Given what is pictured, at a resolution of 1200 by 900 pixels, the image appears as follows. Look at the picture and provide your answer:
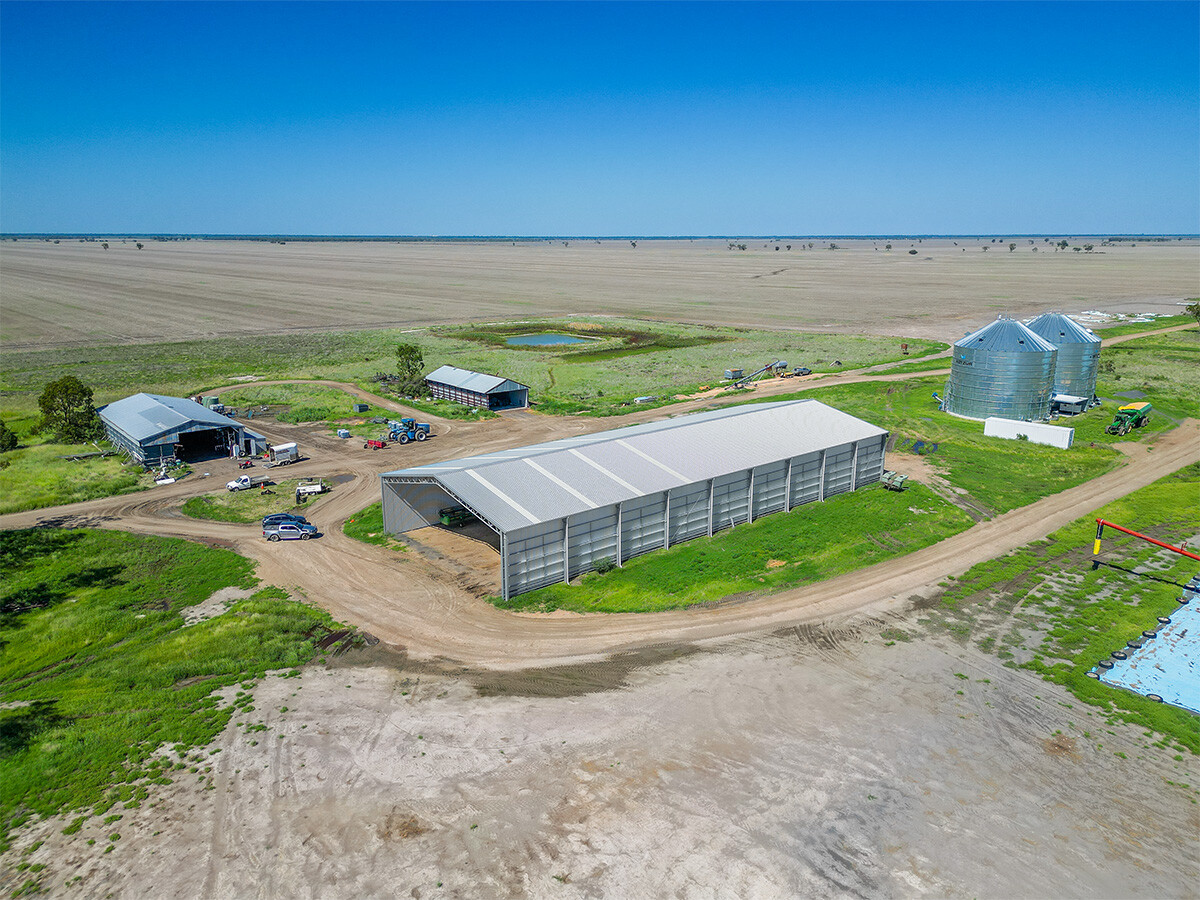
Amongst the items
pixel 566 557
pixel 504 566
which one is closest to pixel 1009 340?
pixel 566 557

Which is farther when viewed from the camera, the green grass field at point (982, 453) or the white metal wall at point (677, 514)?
the green grass field at point (982, 453)

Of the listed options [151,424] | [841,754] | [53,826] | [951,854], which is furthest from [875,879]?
[151,424]

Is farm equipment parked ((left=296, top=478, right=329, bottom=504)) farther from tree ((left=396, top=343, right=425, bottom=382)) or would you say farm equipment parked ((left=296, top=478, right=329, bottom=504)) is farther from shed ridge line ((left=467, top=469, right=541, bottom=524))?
tree ((left=396, top=343, right=425, bottom=382))

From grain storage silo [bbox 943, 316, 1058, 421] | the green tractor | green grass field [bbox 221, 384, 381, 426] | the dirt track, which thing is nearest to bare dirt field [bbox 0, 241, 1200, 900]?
the dirt track

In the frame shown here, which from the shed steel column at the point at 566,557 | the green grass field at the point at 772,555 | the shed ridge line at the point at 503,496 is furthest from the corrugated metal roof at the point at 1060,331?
the shed ridge line at the point at 503,496

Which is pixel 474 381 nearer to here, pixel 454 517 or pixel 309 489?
pixel 309 489

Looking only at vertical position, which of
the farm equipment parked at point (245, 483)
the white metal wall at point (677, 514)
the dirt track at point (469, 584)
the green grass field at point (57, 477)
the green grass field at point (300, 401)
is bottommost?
the dirt track at point (469, 584)

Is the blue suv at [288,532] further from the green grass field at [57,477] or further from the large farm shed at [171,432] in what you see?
the large farm shed at [171,432]
